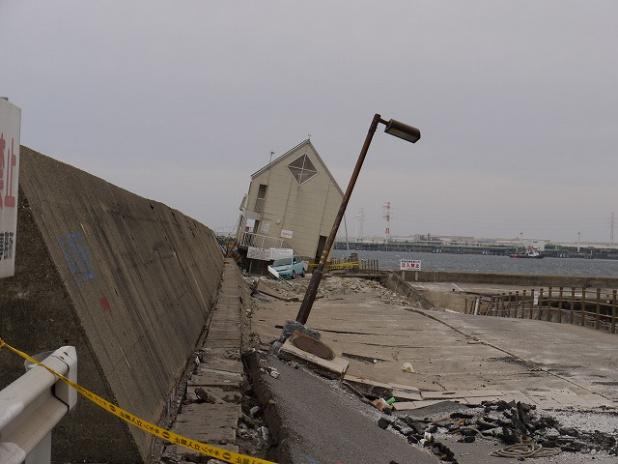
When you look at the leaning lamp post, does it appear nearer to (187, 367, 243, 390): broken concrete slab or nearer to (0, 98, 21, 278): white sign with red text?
(187, 367, 243, 390): broken concrete slab

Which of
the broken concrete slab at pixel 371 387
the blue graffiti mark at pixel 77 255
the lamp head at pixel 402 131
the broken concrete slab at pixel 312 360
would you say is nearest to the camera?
the blue graffiti mark at pixel 77 255

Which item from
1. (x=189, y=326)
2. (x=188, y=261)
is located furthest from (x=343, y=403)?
(x=188, y=261)

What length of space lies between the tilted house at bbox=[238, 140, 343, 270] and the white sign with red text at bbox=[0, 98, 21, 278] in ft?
158

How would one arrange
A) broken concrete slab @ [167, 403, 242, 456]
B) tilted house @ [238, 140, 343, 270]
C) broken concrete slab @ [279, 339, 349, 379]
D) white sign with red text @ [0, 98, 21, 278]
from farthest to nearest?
tilted house @ [238, 140, 343, 270] < broken concrete slab @ [279, 339, 349, 379] < broken concrete slab @ [167, 403, 242, 456] < white sign with red text @ [0, 98, 21, 278]

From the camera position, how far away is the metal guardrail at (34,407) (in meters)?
1.84

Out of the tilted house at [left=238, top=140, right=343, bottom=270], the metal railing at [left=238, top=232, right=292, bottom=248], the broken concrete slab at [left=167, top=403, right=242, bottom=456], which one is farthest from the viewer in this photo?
the tilted house at [left=238, top=140, right=343, bottom=270]

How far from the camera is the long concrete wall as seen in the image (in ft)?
11.6

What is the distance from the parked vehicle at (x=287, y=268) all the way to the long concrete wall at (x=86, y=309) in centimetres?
3164

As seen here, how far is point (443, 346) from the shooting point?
1440 centimetres

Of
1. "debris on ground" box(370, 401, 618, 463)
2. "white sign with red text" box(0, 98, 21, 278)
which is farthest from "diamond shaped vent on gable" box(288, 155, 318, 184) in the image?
"white sign with red text" box(0, 98, 21, 278)

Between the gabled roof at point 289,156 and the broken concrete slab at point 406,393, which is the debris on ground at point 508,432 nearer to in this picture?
the broken concrete slab at point 406,393

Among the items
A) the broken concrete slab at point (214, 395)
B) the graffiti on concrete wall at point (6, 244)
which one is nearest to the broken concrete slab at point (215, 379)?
the broken concrete slab at point (214, 395)

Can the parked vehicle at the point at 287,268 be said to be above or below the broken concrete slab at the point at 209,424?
below

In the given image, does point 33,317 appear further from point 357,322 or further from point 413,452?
point 357,322
